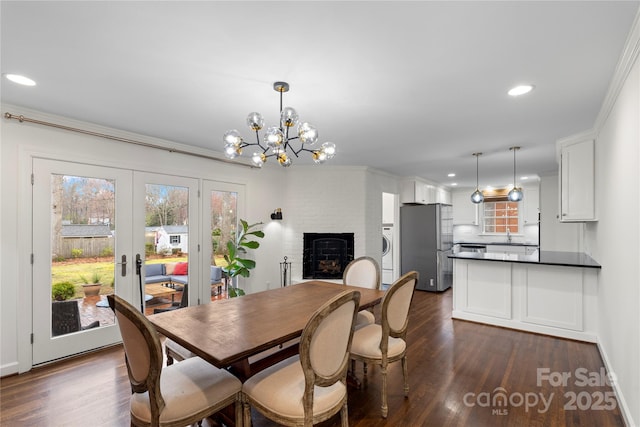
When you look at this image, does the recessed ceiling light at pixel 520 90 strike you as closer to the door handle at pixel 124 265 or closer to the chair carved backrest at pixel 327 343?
the chair carved backrest at pixel 327 343

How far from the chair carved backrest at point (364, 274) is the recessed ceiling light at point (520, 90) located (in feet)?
6.31

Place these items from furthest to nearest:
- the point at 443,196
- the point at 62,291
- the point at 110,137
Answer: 1. the point at 443,196
2. the point at 110,137
3. the point at 62,291

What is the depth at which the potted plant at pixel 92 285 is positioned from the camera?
3205 mm

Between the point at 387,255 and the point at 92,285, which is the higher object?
the point at 92,285

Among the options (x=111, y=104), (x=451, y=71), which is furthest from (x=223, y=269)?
(x=451, y=71)

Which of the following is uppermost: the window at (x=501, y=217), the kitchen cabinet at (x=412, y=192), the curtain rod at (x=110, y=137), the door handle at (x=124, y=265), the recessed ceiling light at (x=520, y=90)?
the recessed ceiling light at (x=520, y=90)

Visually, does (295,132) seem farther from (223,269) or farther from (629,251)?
(629,251)

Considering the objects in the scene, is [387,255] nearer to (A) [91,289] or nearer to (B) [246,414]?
(A) [91,289]

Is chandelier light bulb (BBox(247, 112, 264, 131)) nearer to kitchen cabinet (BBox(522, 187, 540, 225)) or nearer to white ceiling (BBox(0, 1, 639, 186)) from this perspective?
white ceiling (BBox(0, 1, 639, 186))

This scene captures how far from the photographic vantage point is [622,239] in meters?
2.16

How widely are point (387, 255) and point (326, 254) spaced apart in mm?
1806

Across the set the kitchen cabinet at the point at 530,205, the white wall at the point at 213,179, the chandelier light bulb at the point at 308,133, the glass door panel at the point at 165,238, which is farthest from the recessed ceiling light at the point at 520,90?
the kitchen cabinet at the point at 530,205

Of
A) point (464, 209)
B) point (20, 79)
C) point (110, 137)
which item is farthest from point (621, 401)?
point (464, 209)

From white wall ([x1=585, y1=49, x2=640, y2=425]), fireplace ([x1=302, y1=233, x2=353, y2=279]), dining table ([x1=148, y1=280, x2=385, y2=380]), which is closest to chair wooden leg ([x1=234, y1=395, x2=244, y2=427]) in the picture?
dining table ([x1=148, y1=280, x2=385, y2=380])
